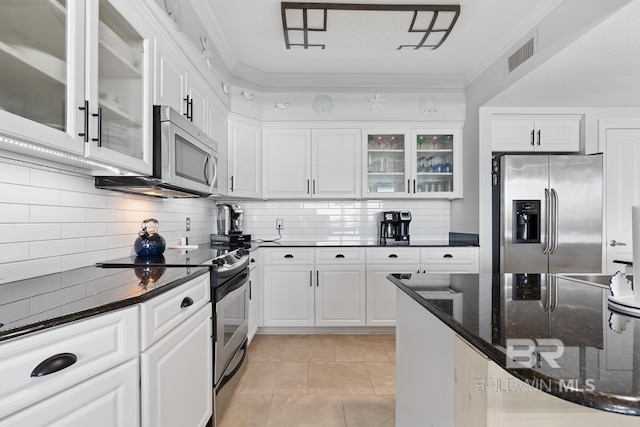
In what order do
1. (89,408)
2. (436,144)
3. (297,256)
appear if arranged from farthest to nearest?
(436,144) < (297,256) < (89,408)

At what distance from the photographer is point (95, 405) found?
923 millimetres

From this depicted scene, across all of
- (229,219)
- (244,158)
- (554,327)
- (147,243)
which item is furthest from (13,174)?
(244,158)

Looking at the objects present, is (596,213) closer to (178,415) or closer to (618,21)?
(618,21)

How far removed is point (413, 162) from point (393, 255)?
1.04 metres

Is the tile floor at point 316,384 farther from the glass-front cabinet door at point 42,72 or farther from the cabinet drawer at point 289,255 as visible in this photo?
the glass-front cabinet door at point 42,72

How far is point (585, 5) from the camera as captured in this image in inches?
74.3

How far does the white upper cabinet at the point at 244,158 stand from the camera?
3.22 metres

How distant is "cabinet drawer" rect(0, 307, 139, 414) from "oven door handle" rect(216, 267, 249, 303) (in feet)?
2.46

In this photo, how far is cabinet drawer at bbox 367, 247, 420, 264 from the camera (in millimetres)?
3213

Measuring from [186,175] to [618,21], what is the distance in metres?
2.58

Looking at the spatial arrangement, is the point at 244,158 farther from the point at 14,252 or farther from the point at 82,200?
the point at 14,252

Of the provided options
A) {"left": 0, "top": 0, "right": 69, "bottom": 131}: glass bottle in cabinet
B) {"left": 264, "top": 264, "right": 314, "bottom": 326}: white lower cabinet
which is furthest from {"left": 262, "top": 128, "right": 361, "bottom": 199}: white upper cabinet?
{"left": 0, "top": 0, "right": 69, "bottom": 131}: glass bottle in cabinet

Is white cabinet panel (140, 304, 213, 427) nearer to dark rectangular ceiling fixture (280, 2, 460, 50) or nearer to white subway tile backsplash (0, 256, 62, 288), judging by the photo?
white subway tile backsplash (0, 256, 62, 288)

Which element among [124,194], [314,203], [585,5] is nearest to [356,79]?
[314,203]
